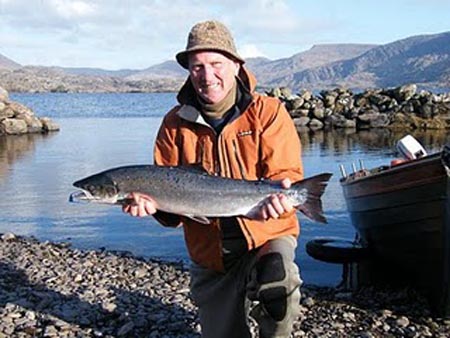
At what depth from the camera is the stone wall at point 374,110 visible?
171 ft

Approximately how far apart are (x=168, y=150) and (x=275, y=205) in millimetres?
1327

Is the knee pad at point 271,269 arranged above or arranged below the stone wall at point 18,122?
above

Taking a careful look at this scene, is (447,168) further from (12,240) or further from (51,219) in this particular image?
(51,219)

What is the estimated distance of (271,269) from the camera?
19.1 feet

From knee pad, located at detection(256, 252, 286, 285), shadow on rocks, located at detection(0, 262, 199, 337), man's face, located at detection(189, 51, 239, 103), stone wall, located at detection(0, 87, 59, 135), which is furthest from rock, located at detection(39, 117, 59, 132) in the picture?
knee pad, located at detection(256, 252, 286, 285)

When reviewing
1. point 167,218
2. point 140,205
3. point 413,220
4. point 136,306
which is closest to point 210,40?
point 140,205

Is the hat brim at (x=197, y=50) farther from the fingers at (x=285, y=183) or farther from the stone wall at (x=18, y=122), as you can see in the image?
the stone wall at (x=18, y=122)

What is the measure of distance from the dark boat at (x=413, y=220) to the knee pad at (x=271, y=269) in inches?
149

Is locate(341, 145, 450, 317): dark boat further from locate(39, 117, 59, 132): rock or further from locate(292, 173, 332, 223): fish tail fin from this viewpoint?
locate(39, 117, 59, 132): rock

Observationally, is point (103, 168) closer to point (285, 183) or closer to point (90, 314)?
point (90, 314)

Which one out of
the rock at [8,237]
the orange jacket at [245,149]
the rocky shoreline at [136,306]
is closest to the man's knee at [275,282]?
the orange jacket at [245,149]

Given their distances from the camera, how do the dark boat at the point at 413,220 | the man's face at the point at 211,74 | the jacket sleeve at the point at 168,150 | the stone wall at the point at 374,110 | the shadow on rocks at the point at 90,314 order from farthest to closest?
the stone wall at the point at 374,110
the dark boat at the point at 413,220
the shadow on rocks at the point at 90,314
the jacket sleeve at the point at 168,150
the man's face at the point at 211,74

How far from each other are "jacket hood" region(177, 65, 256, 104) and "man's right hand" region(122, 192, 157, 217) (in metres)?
1.06

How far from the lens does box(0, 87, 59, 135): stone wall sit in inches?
2077
